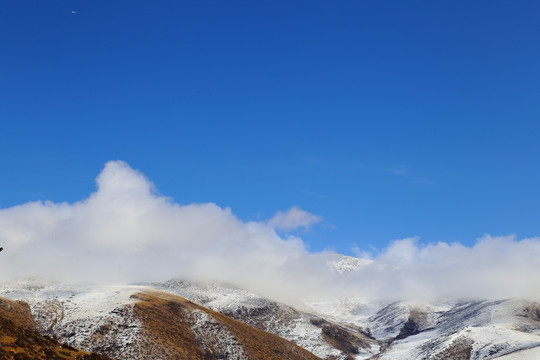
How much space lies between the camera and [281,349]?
118 meters

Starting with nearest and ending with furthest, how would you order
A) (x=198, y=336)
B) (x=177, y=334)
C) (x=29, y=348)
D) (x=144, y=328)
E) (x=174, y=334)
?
(x=29, y=348), (x=144, y=328), (x=174, y=334), (x=177, y=334), (x=198, y=336)

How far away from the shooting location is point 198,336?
112 m

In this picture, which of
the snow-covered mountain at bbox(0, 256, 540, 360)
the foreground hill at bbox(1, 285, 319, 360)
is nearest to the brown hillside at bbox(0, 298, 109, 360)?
the foreground hill at bbox(1, 285, 319, 360)

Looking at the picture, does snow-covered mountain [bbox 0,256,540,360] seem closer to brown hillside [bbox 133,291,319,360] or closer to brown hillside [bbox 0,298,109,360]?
brown hillside [bbox 133,291,319,360]

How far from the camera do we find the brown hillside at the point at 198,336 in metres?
101

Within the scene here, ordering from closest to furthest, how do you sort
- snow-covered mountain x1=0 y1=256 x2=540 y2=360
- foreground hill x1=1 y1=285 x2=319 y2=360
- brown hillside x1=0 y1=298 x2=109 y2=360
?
1. brown hillside x1=0 y1=298 x2=109 y2=360
2. foreground hill x1=1 y1=285 x2=319 y2=360
3. snow-covered mountain x1=0 y1=256 x2=540 y2=360

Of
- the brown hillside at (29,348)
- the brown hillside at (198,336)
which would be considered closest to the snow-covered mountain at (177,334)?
the brown hillside at (198,336)

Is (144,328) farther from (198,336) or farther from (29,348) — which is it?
(29,348)

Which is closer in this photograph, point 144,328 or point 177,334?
point 144,328

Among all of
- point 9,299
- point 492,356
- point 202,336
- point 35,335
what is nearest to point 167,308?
point 202,336

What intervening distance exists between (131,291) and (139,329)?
39.3m

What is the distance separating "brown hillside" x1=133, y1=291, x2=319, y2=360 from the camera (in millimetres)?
100562

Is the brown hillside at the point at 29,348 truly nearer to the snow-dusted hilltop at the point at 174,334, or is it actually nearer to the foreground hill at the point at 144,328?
the foreground hill at the point at 144,328

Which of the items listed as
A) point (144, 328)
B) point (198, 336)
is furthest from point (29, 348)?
point (198, 336)
